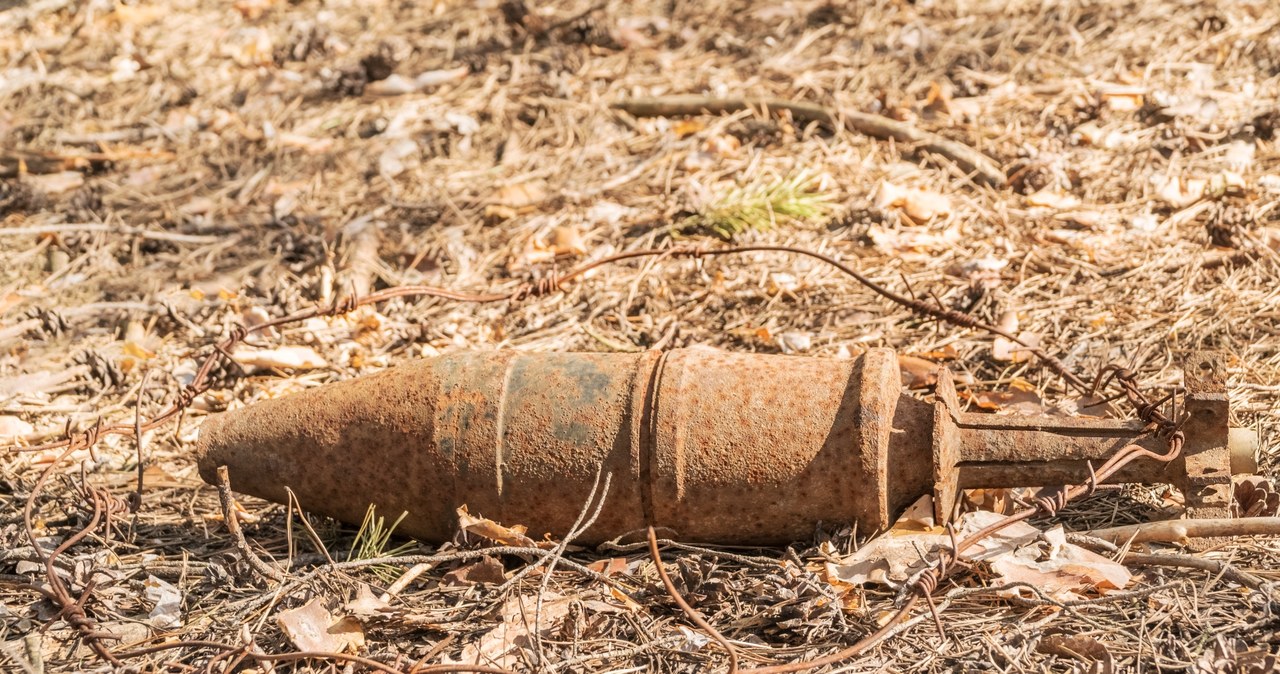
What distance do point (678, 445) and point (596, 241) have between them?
198cm

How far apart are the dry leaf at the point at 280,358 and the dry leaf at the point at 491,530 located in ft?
4.62

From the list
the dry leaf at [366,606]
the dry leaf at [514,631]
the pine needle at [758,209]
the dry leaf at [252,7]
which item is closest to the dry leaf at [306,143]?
the dry leaf at [252,7]

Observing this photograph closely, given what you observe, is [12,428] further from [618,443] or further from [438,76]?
[438,76]

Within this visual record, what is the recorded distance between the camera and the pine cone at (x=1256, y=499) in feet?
8.76

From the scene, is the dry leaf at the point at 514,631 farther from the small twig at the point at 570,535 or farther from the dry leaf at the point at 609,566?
the dry leaf at the point at 609,566

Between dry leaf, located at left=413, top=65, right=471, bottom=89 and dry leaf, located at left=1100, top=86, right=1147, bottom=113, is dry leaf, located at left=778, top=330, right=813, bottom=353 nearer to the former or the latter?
dry leaf, located at left=1100, top=86, right=1147, bottom=113

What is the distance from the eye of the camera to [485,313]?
4.14 metres

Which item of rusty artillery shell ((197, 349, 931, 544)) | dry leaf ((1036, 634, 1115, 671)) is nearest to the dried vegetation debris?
dry leaf ((1036, 634, 1115, 671))

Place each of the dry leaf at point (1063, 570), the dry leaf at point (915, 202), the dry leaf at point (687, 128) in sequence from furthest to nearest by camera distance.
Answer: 1. the dry leaf at point (687, 128)
2. the dry leaf at point (915, 202)
3. the dry leaf at point (1063, 570)

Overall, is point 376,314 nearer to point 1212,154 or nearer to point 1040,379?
point 1040,379

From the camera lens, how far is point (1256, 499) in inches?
107

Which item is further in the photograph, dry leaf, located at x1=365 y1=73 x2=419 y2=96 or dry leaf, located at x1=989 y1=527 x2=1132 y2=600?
dry leaf, located at x1=365 y1=73 x2=419 y2=96

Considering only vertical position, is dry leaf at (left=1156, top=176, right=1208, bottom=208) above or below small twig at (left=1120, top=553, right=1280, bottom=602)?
above

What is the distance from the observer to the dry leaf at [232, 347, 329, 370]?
12.6ft
